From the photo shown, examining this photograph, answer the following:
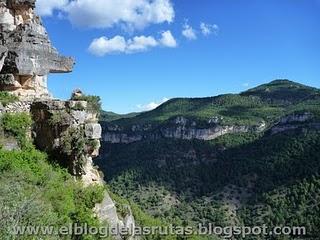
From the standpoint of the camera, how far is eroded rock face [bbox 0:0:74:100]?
24.9m

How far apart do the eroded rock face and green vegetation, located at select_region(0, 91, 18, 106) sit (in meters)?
0.67

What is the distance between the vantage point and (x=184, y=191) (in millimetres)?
142875

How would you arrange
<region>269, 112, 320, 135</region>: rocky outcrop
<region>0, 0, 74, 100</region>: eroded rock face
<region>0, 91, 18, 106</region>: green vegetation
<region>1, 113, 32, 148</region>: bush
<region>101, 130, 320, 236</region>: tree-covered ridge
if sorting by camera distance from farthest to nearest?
<region>269, 112, 320, 135</region>: rocky outcrop
<region>101, 130, 320, 236</region>: tree-covered ridge
<region>0, 0, 74, 100</region>: eroded rock face
<region>0, 91, 18, 106</region>: green vegetation
<region>1, 113, 32, 148</region>: bush

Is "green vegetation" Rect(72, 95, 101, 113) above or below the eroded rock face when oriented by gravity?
below

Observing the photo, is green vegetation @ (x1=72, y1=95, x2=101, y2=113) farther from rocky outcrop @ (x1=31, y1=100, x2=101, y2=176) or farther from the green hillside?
the green hillside

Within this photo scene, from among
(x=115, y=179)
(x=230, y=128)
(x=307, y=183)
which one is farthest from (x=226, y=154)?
(x=307, y=183)

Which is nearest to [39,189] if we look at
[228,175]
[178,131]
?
[228,175]

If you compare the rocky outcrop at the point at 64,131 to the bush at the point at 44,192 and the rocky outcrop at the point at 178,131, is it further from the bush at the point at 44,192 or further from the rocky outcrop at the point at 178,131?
the rocky outcrop at the point at 178,131

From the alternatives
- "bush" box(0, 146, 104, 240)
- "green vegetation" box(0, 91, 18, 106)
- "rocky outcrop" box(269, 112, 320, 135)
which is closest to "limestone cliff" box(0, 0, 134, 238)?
"green vegetation" box(0, 91, 18, 106)

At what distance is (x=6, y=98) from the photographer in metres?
23.9

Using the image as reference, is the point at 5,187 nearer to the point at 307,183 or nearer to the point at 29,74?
the point at 29,74

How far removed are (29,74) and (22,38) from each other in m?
1.81

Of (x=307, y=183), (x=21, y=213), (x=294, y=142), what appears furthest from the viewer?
(x=294, y=142)

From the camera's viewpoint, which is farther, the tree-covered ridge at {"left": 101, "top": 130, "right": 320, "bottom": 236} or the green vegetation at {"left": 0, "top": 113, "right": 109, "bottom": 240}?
the tree-covered ridge at {"left": 101, "top": 130, "right": 320, "bottom": 236}
